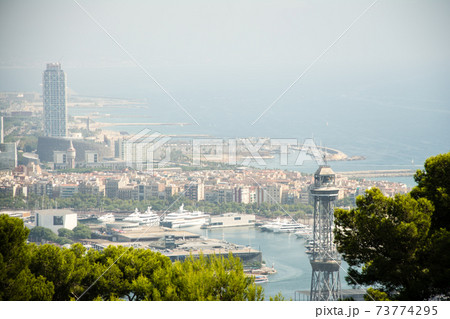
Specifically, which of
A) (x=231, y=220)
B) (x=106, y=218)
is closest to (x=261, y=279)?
(x=231, y=220)

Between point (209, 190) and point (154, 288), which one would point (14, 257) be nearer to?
point (154, 288)

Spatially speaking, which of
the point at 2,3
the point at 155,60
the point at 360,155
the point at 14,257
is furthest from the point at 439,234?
the point at 2,3

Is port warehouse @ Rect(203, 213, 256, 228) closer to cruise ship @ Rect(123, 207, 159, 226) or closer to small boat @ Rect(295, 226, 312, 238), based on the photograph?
cruise ship @ Rect(123, 207, 159, 226)

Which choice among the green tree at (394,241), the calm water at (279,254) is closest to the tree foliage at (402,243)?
the green tree at (394,241)

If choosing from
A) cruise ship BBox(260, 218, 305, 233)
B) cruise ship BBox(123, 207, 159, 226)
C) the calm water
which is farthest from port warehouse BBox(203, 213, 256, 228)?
cruise ship BBox(123, 207, 159, 226)

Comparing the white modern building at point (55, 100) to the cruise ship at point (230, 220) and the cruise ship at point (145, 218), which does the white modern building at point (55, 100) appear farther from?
the cruise ship at point (230, 220)

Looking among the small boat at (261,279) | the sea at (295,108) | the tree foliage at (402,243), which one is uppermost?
the sea at (295,108)
